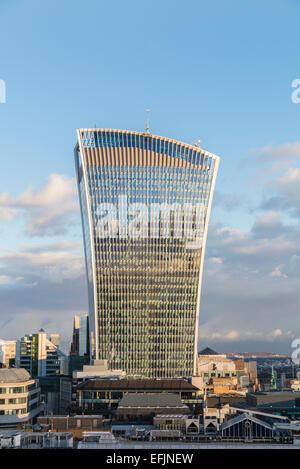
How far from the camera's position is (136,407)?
15025cm

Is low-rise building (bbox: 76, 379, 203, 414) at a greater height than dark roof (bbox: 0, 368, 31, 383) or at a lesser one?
lesser

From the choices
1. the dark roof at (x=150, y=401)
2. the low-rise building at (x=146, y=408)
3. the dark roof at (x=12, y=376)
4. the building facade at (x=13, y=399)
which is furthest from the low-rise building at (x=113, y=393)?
the low-rise building at (x=146, y=408)

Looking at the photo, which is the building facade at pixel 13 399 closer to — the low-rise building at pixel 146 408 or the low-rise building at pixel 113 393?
the low-rise building at pixel 113 393

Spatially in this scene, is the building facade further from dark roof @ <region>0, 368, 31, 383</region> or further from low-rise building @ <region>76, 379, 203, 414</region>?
low-rise building @ <region>76, 379, 203, 414</region>

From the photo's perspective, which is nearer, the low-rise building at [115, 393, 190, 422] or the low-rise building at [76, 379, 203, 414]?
the low-rise building at [115, 393, 190, 422]

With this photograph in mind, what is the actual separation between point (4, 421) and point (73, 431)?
2252 inches

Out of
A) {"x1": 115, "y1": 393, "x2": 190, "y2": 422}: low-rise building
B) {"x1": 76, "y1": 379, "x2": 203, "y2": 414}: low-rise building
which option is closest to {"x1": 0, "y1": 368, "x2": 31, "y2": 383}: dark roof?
{"x1": 76, "y1": 379, "x2": 203, "y2": 414}: low-rise building

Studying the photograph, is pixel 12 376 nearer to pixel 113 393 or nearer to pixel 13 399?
pixel 13 399

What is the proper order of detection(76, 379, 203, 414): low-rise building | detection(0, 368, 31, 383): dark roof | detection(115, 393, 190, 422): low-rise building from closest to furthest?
detection(115, 393, 190, 422): low-rise building
detection(0, 368, 31, 383): dark roof
detection(76, 379, 203, 414): low-rise building

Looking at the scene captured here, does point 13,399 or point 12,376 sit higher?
point 12,376

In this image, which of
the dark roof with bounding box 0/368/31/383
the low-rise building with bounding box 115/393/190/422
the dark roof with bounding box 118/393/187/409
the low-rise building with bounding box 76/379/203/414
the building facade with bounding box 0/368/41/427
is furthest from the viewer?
the low-rise building with bounding box 76/379/203/414

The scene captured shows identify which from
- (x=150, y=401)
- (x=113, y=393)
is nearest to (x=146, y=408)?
(x=150, y=401)
